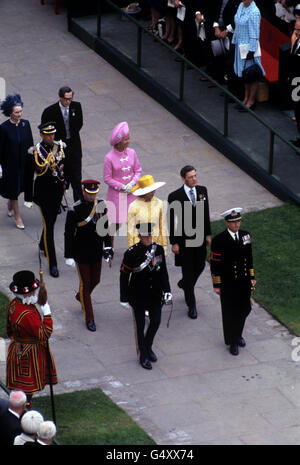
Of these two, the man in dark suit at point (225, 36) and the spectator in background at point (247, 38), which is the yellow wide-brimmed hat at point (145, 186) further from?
the man in dark suit at point (225, 36)

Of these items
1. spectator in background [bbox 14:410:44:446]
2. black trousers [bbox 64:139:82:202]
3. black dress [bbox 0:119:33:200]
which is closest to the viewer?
spectator in background [bbox 14:410:44:446]

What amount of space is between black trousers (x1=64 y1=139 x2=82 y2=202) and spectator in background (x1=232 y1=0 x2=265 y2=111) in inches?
138

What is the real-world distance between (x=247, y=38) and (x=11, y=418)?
1023 cm

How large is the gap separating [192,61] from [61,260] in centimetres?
642

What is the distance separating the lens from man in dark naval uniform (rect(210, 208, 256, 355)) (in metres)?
13.9

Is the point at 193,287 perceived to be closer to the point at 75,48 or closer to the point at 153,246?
the point at 153,246

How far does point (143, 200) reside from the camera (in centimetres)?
1470

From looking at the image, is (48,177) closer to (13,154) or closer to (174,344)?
(13,154)

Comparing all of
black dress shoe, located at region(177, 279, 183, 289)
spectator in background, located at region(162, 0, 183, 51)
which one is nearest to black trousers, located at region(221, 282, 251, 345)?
black dress shoe, located at region(177, 279, 183, 289)

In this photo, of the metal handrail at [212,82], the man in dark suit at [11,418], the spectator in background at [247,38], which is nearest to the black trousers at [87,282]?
the man in dark suit at [11,418]

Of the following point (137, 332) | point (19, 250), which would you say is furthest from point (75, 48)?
Result: point (137, 332)

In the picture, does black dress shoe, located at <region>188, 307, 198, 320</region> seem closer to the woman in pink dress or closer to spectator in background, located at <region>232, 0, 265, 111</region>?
the woman in pink dress

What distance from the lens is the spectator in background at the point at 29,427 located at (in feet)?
34.3

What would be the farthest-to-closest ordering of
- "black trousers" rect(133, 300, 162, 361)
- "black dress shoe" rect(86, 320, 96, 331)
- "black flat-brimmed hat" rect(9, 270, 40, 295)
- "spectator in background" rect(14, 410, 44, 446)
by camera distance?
"black dress shoe" rect(86, 320, 96, 331) < "black trousers" rect(133, 300, 162, 361) < "black flat-brimmed hat" rect(9, 270, 40, 295) < "spectator in background" rect(14, 410, 44, 446)
